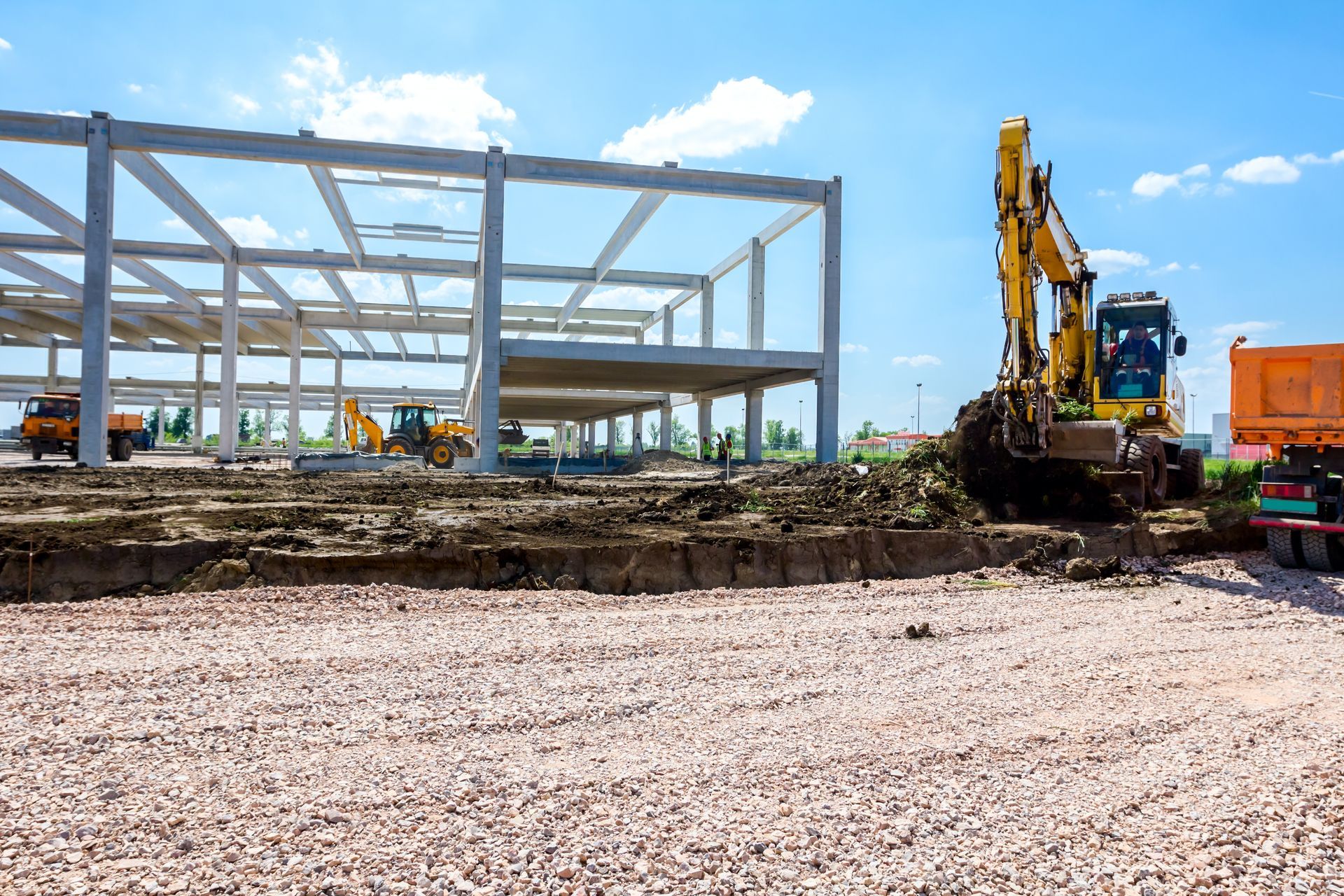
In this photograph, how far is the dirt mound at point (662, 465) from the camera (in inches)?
1084

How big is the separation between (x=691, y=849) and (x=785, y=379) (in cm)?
2376

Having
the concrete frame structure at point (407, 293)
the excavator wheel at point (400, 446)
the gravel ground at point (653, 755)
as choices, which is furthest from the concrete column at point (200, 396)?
the gravel ground at point (653, 755)

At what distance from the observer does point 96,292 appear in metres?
19.5

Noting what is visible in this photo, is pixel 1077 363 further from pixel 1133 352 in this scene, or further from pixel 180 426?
pixel 180 426

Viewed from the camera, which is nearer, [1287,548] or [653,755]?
[653,755]

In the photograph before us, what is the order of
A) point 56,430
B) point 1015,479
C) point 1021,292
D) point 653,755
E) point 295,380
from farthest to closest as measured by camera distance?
point 295,380 → point 56,430 → point 1015,479 → point 1021,292 → point 653,755

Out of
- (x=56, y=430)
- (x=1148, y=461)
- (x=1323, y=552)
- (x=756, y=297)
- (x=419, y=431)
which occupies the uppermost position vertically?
(x=756, y=297)

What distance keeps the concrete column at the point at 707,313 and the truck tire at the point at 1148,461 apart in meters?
20.6

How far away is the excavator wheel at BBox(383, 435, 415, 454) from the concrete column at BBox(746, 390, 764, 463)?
40.2 ft

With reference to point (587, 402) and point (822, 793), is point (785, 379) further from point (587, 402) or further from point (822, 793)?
point (822, 793)

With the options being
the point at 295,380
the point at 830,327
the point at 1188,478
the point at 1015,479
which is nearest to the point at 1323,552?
the point at 1015,479

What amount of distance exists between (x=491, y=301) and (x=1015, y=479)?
14247mm

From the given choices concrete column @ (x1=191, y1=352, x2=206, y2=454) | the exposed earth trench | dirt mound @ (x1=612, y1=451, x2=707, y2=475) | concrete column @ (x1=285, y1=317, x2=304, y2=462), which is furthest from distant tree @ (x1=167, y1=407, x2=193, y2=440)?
the exposed earth trench

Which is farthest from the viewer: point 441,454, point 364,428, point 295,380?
point 295,380
